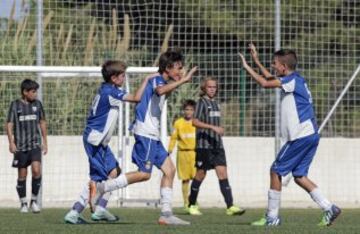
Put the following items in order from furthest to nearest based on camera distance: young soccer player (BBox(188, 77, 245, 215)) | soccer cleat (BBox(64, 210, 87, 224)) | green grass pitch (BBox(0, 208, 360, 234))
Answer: young soccer player (BBox(188, 77, 245, 215)) < soccer cleat (BBox(64, 210, 87, 224)) < green grass pitch (BBox(0, 208, 360, 234))

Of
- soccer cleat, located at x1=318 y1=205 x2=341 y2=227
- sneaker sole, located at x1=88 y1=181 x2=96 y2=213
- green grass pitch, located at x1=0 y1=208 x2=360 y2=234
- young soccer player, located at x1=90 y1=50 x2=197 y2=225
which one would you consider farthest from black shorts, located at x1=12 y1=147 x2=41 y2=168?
soccer cleat, located at x1=318 y1=205 x2=341 y2=227

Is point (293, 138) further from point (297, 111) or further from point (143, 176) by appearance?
point (143, 176)

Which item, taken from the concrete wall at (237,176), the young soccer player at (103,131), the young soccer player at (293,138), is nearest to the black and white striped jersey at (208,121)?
the concrete wall at (237,176)

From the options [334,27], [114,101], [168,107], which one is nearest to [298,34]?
[334,27]

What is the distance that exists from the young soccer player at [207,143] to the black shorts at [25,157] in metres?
2.43

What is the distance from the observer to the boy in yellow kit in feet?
65.9

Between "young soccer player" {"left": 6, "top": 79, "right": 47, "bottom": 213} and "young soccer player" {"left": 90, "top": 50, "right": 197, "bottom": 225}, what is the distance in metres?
4.51

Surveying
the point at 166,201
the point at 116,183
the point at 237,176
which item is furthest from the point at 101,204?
the point at 237,176

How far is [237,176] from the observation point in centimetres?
2158

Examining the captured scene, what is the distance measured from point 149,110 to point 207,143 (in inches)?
168

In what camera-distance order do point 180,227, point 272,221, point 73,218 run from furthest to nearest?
1. point 73,218
2. point 272,221
3. point 180,227

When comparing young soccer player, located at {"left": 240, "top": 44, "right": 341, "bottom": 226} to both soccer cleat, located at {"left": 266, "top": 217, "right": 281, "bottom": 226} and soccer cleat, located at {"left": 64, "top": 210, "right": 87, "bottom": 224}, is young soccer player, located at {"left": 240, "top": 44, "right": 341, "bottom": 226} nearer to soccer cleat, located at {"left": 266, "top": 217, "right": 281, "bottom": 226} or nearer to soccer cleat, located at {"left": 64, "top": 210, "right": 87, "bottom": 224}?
soccer cleat, located at {"left": 266, "top": 217, "right": 281, "bottom": 226}

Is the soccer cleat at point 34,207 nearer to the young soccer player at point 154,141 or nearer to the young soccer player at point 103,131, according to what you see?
the young soccer player at point 103,131

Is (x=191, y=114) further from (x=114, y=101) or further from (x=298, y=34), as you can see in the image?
Result: (x=114, y=101)
